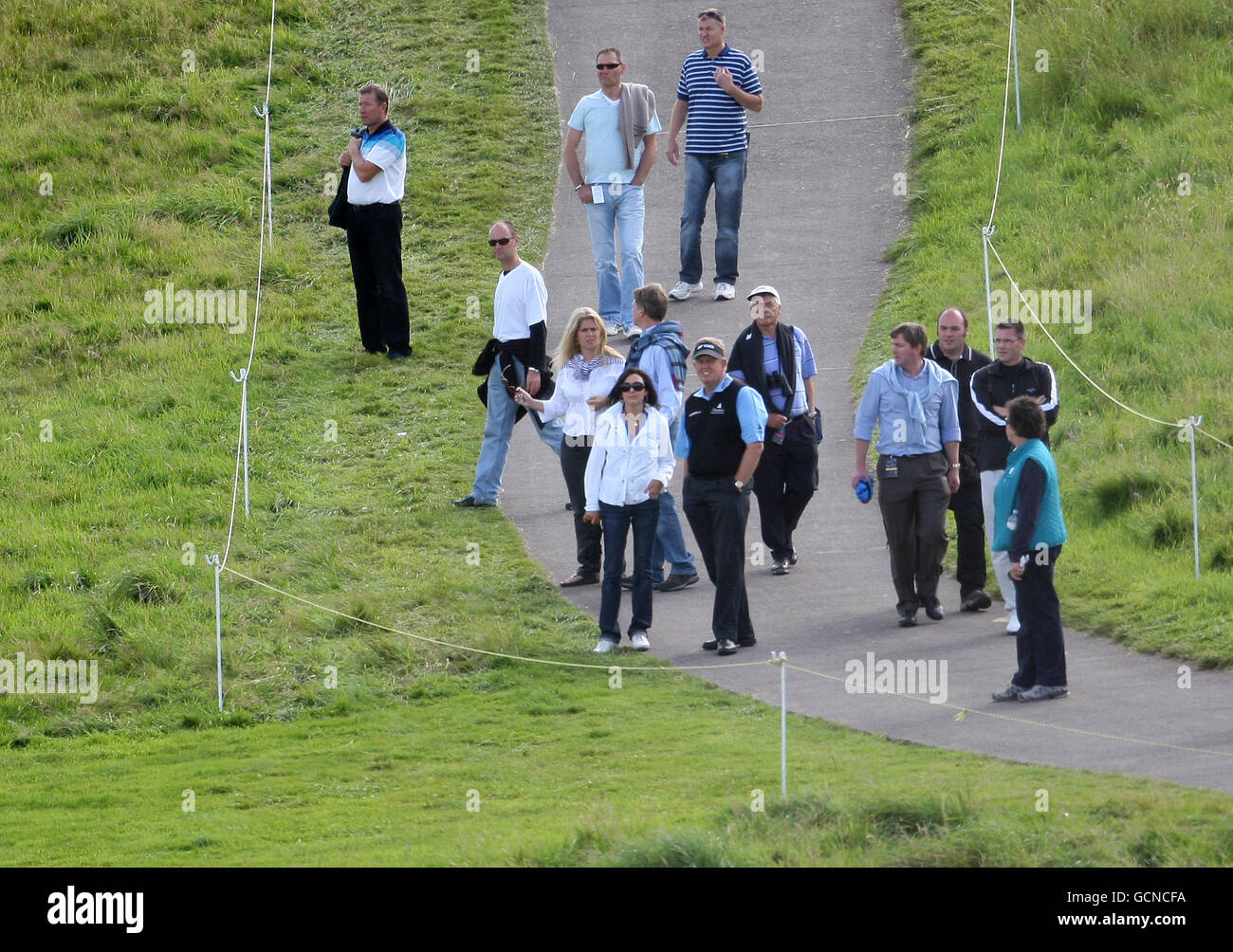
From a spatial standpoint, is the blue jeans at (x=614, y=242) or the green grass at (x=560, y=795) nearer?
the green grass at (x=560, y=795)

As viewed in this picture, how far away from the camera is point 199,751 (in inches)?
424

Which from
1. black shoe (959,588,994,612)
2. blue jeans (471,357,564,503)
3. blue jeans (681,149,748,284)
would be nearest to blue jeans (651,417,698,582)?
blue jeans (471,357,564,503)

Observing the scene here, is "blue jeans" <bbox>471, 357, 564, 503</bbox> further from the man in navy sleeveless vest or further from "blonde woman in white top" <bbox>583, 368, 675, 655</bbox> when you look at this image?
the man in navy sleeveless vest

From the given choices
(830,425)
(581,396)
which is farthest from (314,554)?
(830,425)

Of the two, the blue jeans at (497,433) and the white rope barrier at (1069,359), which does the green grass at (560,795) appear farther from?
the white rope barrier at (1069,359)

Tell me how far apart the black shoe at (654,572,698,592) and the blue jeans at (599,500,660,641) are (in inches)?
46.7

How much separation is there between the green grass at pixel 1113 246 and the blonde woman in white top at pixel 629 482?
2.93 meters

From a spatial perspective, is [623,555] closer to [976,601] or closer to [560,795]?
[560,795]

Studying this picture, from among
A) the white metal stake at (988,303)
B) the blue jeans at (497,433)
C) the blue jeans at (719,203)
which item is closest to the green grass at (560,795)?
the blue jeans at (497,433)

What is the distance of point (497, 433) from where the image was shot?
549 inches

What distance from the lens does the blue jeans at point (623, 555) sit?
1148 cm

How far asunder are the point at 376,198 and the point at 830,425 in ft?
14.8

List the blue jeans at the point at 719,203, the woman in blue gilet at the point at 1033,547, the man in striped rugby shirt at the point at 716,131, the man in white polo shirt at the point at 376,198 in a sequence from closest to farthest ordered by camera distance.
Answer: the woman in blue gilet at the point at 1033,547 → the man in white polo shirt at the point at 376,198 → the man in striped rugby shirt at the point at 716,131 → the blue jeans at the point at 719,203
